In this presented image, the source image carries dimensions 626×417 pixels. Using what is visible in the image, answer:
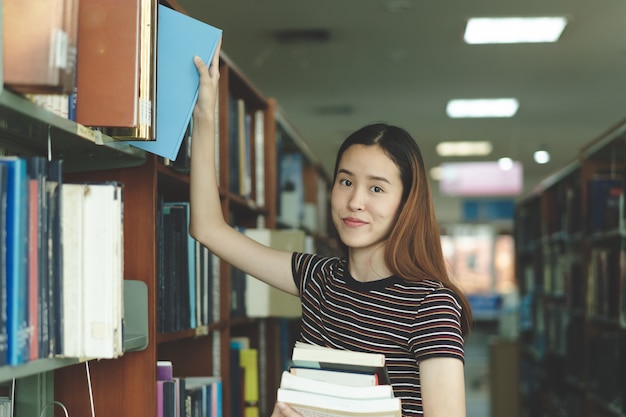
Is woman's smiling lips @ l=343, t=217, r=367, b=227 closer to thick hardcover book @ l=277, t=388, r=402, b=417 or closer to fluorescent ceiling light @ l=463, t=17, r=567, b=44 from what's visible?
thick hardcover book @ l=277, t=388, r=402, b=417

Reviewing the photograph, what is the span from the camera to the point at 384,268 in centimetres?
184

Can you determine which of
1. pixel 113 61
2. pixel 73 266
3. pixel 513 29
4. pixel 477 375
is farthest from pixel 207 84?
pixel 477 375

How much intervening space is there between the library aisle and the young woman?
20.3 ft

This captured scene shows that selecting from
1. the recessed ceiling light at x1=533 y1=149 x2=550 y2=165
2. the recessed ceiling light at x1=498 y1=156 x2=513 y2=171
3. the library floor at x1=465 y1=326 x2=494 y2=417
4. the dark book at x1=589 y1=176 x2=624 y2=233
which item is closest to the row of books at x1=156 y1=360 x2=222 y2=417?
the dark book at x1=589 y1=176 x2=624 y2=233

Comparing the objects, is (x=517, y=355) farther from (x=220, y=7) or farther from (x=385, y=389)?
(x=385, y=389)

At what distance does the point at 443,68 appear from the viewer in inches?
245

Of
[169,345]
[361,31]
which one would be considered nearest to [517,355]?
[361,31]

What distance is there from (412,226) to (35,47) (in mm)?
941

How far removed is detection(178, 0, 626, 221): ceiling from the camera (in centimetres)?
488

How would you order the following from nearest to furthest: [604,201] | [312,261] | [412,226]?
[412,226] → [312,261] → [604,201]

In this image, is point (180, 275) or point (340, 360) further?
point (180, 275)

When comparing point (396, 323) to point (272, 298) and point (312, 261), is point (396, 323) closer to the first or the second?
point (312, 261)

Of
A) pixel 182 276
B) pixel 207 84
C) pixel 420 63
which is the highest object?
pixel 420 63

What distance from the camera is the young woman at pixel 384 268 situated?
5.44ft
